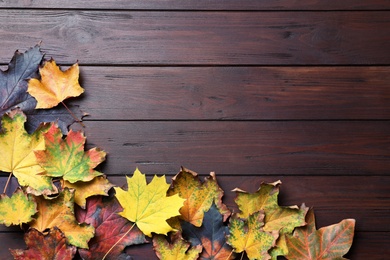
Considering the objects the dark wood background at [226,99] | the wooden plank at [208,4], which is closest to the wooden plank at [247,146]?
the dark wood background at [226,99]

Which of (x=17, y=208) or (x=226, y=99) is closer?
(x=17, y=208)

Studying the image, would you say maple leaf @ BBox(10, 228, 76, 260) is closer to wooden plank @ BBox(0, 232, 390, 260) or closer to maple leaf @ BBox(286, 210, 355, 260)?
wooden plank @ BBox(0, 232, 390, 260)

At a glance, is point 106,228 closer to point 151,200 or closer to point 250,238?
point 151,200

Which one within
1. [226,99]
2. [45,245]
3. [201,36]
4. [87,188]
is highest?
[201,36]

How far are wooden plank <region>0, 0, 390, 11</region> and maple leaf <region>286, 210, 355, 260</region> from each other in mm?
549

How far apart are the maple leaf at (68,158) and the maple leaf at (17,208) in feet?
0.26

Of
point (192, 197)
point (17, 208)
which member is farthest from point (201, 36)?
point (17, 208)

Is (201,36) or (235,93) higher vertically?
(201,36)

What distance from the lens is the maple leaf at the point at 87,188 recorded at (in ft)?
3.97

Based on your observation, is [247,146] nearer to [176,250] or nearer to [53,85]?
[176,250]

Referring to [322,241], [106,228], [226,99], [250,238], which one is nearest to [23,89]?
[106,228]

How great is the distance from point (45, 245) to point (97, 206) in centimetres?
15

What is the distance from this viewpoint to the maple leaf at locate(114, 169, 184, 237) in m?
1.17

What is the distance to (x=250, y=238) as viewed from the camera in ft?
3.93
